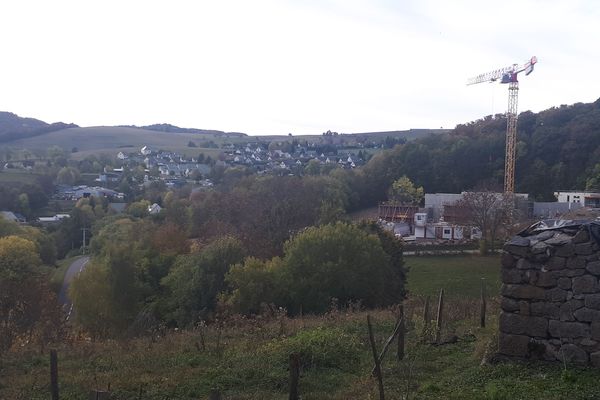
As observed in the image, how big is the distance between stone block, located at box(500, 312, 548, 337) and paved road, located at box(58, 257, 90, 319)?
97.2 feet

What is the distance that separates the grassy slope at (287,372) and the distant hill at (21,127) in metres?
135

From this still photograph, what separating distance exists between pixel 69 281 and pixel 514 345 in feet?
131

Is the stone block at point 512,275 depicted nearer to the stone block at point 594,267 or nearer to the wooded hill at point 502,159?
the stone block at point 594,267

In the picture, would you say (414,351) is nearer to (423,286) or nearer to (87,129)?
(423,286)

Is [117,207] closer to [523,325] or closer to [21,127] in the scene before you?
[523,325]

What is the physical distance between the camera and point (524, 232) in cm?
→ 976

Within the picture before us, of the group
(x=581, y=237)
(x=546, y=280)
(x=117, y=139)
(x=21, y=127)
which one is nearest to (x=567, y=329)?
(x=546, y=280)

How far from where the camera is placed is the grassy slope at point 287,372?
8258 mm

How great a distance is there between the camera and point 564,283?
888cm

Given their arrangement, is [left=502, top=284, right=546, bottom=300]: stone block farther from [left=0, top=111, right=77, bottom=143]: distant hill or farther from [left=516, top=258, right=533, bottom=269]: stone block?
[left=0, top=111, right=77, bottom=143]: distant hill

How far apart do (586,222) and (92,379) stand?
7830 millimetres

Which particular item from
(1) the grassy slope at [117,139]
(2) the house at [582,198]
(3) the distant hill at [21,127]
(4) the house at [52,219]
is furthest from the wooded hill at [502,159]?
(3) the distant hill at [21,127]

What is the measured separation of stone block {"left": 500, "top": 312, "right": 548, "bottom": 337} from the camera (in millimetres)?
8984

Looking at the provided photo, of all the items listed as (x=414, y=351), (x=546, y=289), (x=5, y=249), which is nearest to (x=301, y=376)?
(x=414, y=351)
